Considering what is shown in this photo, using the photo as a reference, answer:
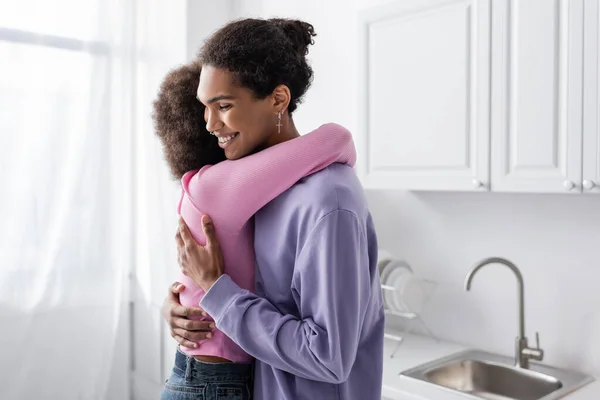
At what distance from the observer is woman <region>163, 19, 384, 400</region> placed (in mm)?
1061

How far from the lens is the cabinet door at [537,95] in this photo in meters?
1.55

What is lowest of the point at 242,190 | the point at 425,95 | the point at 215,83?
the point at 242,190

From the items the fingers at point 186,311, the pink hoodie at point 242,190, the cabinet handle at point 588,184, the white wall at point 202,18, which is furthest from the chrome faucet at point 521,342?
the white wall at point 202,18

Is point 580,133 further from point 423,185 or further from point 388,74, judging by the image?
point 388,74

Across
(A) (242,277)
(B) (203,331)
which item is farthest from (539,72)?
(B) (203,331)

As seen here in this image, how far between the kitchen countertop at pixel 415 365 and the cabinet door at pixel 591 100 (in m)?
0.66

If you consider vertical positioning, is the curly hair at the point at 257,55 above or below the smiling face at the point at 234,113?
above

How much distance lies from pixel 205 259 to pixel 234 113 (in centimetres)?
29

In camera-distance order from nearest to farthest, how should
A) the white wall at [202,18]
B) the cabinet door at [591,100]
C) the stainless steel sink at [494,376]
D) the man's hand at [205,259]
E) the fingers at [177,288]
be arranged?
the man's hand at [205,259] < the fingers at [177,288] < the cabinet door at [591,100] < the stainless steel sink at [494,376] < the white wall at [202,18]

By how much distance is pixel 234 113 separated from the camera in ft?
3.78

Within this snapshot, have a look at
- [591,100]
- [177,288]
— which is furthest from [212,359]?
[591,100]

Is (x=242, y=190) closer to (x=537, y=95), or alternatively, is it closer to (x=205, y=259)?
(x=205, y=259)

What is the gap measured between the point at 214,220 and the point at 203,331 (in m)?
0.23

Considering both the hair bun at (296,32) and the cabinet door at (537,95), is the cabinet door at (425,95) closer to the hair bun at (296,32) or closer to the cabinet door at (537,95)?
the cabinet door at (537,95)
